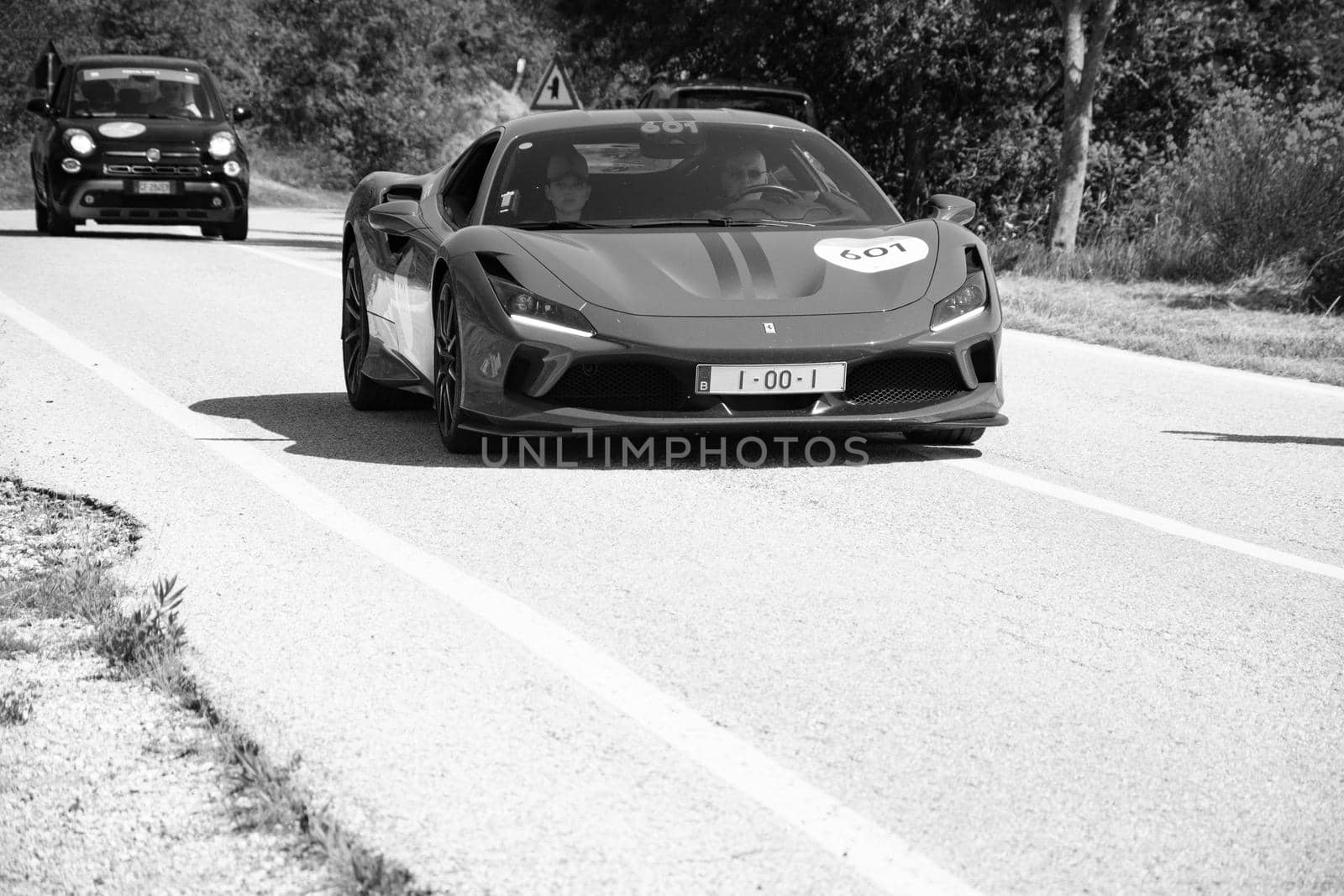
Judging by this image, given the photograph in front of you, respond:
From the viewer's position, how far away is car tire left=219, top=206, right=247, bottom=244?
843 inches

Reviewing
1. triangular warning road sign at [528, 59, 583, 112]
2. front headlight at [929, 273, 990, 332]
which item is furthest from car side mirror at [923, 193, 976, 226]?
triangular warning road sign at [528, 59, 583, 112]

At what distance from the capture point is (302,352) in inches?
429

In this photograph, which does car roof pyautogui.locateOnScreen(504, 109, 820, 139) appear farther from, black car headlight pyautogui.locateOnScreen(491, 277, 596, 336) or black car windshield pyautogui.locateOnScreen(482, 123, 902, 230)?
black car headlight pyautogui.locateOnScreen(491, 277, 596, 336)

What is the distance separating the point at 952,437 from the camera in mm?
7828

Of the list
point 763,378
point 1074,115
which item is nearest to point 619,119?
point 763,378

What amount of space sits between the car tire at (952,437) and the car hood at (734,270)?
0.70 meters

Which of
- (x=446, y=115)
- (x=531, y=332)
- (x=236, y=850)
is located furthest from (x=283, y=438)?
(x=446, y=115)

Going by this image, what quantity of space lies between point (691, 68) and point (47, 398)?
1787cm

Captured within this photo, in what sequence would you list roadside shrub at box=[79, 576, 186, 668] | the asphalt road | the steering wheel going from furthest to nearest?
the steering wheel
roadside shrub at box=[79, 576, 186, 668]
the asphalt road

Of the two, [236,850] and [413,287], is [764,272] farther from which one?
[236,850]

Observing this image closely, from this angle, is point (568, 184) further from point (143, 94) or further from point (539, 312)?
point (143, 94)

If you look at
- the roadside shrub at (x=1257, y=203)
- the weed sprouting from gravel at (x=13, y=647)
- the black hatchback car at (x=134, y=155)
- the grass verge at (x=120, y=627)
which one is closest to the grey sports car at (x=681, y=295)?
the grass verge at (x=120, y=627)

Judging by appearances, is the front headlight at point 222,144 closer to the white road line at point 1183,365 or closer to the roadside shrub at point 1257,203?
the roadside shrub at point 1257,203

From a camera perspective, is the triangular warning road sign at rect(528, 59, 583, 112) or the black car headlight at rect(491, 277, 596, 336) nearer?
the black car headlight at rect(491, 277, 596, 336)
